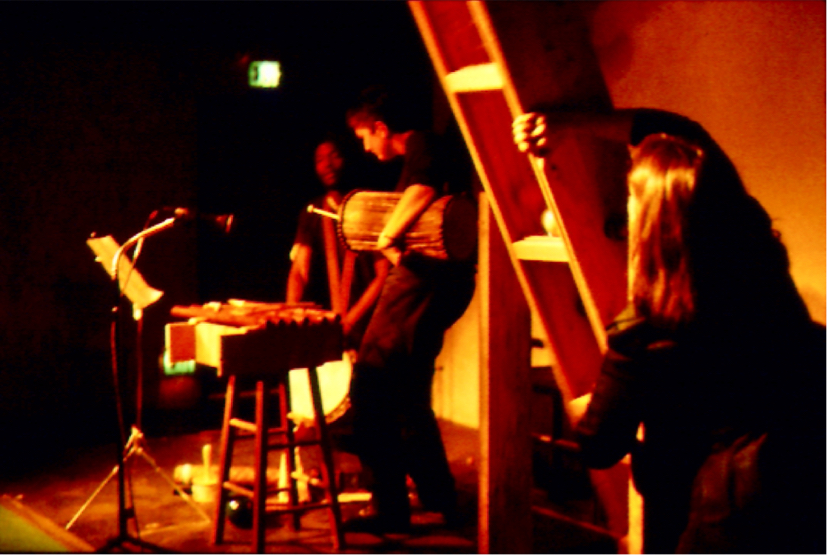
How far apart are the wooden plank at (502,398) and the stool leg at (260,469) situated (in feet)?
6.16

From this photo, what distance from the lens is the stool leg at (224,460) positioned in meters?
4.69

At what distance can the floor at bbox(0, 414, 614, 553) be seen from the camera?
190 inches

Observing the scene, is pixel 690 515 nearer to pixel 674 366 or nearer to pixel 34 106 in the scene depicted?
pixel 674 366

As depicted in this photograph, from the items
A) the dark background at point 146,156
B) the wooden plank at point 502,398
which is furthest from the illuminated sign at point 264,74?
the wooden plank at point 502,398

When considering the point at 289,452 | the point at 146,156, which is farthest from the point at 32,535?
the point at 146,156

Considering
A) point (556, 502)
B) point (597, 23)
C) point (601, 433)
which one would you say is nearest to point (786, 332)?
point (601, 433)

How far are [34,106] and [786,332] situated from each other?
6.75 metres

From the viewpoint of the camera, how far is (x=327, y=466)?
4738 millimetres

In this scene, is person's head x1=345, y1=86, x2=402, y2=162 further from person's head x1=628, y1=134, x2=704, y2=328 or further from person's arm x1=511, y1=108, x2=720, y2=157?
person's head x1=628, y1=134, x2=704, y2=328

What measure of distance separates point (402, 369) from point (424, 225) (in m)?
0.80

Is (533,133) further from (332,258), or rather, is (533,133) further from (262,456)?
(332,258)

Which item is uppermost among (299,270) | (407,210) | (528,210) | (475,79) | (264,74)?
(264,74)

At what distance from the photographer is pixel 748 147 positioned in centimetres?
461

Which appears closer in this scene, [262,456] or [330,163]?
[262,456]
